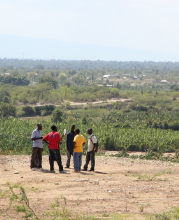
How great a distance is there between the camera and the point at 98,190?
8.70 m

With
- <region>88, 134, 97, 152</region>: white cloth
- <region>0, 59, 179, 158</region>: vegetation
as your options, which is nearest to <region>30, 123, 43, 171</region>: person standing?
<region>88, 134, 97, 152</region>: white cloth

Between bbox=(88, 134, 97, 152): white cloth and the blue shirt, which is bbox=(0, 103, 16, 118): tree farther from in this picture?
bbox=(88, 134, 97, 152): white cloth

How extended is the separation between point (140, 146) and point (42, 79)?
70309 millimetres

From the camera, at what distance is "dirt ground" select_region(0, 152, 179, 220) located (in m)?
7.32

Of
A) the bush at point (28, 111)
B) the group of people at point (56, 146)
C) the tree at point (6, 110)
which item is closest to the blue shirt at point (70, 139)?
the group of people at point (56, 146)

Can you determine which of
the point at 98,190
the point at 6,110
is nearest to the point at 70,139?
the point at 98,190

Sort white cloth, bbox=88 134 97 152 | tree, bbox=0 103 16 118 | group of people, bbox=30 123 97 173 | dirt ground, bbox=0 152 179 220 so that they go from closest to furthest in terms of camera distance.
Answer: dirt ground, bbox=0 152 179 220, group of people, bbox=30 123 97 173, white cloth, bbox=88 134 97 152, tree, bbox=0 103 16 118

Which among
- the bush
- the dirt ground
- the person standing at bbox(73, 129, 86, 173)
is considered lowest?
the bush

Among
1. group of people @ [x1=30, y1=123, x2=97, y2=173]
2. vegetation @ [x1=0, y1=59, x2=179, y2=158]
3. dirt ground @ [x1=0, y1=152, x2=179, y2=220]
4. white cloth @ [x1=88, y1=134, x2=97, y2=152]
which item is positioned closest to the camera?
dirt ground @ [x1=0, y1=152, x2=179, y2=220]

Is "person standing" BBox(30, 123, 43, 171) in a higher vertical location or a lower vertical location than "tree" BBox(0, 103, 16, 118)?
higher

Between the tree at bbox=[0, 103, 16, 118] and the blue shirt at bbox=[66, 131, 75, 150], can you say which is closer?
the blue shirt at bbox=[66, 131, 75, 150]

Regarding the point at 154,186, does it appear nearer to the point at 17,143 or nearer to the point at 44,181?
the point at 44,181

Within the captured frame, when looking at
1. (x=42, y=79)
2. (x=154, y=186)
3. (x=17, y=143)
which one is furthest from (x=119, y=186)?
(x=42, y=79)

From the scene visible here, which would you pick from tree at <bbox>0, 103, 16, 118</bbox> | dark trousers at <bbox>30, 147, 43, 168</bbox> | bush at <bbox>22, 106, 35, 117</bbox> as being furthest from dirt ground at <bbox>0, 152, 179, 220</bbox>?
bush at <bbox>22, 106, 35, 117</bbox>
